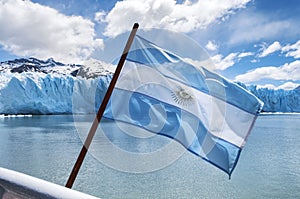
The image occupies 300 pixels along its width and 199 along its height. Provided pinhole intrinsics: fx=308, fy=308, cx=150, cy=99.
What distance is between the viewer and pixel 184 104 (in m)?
1.81

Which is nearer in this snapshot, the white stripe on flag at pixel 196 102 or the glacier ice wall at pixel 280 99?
the white stripe on flag at pixel 196 102

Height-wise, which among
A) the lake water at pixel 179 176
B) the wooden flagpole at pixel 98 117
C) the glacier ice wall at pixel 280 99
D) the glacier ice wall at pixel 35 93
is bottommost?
the glacier ice wall at pixel 35 93

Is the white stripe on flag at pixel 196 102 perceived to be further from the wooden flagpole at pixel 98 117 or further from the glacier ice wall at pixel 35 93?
the glacier ice wall at pixel 35 93

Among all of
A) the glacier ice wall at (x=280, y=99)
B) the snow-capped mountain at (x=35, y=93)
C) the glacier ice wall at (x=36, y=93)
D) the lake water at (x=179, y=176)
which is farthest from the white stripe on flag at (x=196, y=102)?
the glacier ice wall at (x=280, y=99)

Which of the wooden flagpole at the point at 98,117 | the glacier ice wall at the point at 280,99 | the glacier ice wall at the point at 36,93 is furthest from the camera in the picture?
the glacier ice wall at the point at 280,99

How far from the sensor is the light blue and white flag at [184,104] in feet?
5.26

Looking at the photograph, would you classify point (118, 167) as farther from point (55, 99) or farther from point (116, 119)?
point (55, 99)

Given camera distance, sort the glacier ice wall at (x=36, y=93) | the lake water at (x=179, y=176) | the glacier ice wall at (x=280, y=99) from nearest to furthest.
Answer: the lake water at (x=179, y=176) → the glacier ice wall at (x=36, y=93) → the glacier ice wall at (x=280, y=99)

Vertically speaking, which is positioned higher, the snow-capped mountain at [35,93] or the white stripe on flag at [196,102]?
the white stripe on flag at [196,102]

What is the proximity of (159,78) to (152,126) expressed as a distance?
0.29 m

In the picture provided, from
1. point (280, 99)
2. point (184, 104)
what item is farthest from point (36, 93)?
point (280, 99)

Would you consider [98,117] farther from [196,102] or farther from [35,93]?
[35,93]

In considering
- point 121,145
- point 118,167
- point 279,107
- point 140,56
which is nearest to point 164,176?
point 118,167

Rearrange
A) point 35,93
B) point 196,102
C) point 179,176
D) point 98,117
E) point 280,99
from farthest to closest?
point 280,99
point 35,93
point 179,176
point 196,102
point 98,117
